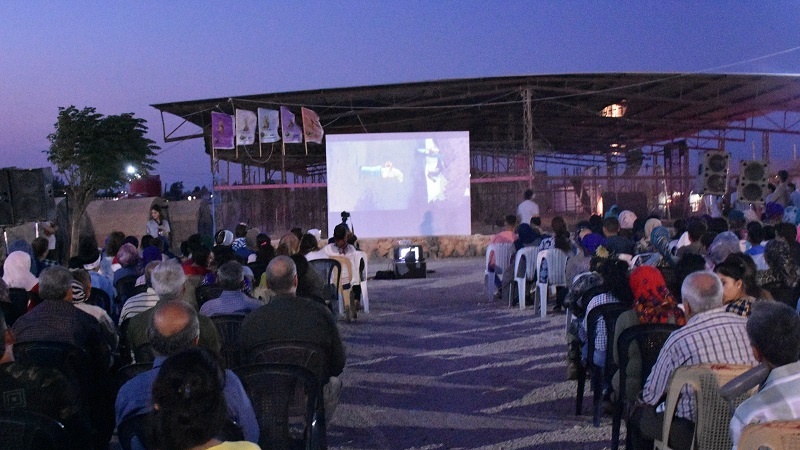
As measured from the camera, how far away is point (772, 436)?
2.02 metres

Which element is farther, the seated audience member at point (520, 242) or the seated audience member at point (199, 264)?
the seated audience member at point (520, 242)

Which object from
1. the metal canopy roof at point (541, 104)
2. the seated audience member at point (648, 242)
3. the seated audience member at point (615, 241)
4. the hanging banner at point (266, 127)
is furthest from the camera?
the hanging banner at point (266, 127)

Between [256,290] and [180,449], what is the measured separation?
4862 mm

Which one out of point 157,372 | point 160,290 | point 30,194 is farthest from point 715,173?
point 30,194

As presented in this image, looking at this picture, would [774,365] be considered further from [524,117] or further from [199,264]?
[524,117]

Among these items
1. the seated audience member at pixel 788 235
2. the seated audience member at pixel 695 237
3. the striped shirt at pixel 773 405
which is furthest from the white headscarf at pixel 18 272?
the seated audience member at pixel 788 235

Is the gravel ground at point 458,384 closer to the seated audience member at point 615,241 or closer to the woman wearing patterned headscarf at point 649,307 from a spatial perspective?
the woman wearing patterned headscarf at point 649,307

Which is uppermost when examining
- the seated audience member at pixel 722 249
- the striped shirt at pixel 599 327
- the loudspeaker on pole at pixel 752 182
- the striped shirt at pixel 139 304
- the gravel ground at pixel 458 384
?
the loudspeaker on pole at pixel 752 182

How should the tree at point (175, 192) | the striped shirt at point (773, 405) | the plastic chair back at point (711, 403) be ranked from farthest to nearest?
the tree at point (175, 192) → the plastic chair back at point (711, 403) → the striped shirt at point (773, 405)

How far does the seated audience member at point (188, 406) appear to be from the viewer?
1755mm

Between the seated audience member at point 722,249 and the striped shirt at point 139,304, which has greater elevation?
the seated audience member at point 722,249

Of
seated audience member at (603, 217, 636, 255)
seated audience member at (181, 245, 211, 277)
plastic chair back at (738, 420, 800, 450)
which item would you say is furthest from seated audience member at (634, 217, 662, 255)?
plastic chair back at (738, 420, 800, 450)

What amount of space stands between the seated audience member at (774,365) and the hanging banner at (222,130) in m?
17.4

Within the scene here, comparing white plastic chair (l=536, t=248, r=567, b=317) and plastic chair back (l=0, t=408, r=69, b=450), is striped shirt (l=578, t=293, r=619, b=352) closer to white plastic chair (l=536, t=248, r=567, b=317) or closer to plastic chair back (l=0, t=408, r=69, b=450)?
plastic chair back (l=0, t=408, r=69, b=450)
